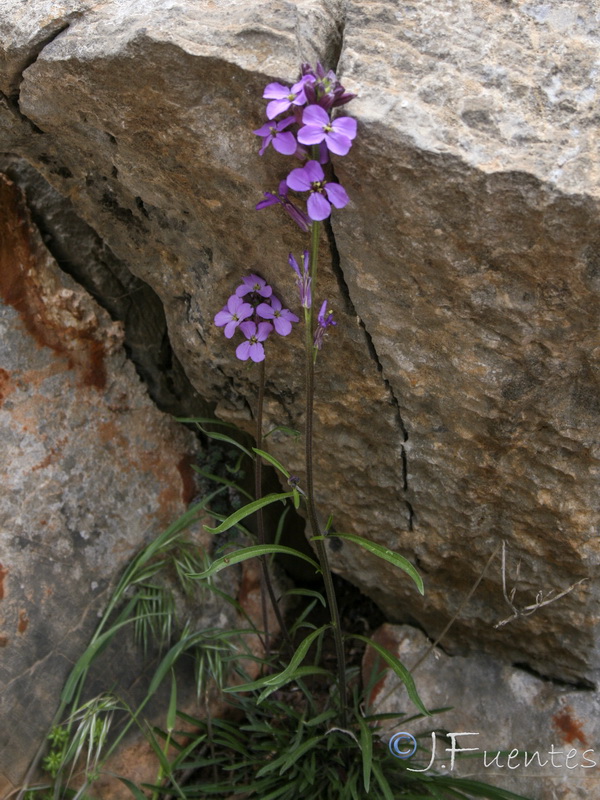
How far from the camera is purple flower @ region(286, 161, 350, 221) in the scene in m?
1.30

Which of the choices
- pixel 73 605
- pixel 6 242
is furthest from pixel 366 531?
pixel 6 242

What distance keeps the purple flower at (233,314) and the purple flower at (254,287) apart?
2cm

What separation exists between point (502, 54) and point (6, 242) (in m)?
1.46

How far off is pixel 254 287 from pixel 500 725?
1.45 meters

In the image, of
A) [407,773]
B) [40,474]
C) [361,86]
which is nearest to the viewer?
[361,86]

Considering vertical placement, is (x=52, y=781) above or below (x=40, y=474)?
below

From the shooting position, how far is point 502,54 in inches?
56.0

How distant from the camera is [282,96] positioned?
1.28 metres

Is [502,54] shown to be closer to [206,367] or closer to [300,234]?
[300,234]

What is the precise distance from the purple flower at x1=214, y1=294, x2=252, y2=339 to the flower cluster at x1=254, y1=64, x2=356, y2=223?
1.24 feet

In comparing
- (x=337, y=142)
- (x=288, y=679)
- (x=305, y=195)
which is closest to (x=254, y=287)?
(x=305, y=195)

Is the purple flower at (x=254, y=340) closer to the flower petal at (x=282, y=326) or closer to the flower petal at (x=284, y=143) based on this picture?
the flower petal at (x=282, y=326)

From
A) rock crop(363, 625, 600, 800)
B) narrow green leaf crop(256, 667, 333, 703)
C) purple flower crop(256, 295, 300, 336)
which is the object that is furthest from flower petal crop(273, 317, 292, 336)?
rock crop(363, 625, 600, 800)

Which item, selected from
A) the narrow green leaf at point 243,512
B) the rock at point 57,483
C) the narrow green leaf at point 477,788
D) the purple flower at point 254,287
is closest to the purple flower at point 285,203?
the purple flower at point 254,287
